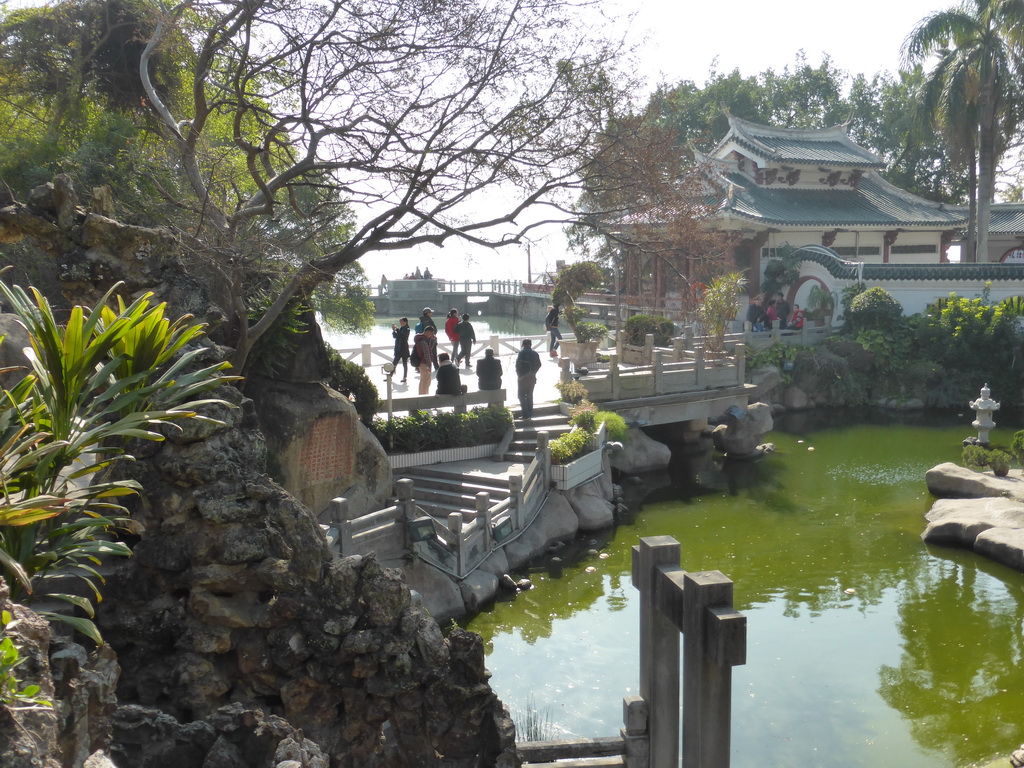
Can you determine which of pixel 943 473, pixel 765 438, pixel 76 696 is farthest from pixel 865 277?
pixel 76 696

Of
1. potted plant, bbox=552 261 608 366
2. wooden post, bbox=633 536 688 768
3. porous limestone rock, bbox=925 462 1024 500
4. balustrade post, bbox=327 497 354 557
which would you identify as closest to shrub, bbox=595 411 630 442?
potted plant, bbox=552 261 608 366

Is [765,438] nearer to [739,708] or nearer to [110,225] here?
[739,708]

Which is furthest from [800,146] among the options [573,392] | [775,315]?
[573,392]

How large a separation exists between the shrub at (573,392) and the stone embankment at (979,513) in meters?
6.22

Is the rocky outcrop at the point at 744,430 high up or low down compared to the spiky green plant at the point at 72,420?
down

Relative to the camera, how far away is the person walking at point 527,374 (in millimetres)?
15547

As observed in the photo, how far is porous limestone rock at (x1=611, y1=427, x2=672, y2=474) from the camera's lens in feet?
59.2

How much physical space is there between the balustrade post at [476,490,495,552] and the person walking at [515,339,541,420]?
3.94 meters

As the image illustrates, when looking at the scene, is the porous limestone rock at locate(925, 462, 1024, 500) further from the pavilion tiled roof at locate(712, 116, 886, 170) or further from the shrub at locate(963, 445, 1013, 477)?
the pavilion tiled roof at locate(712, 116, 886, 170)

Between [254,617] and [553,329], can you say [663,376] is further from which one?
[254,617]

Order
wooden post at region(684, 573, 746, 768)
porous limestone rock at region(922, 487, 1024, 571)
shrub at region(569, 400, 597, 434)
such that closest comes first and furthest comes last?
wooden post at region(684, 573, 746, 768)
porous limestone rock at region(922, 487, 1024, 571)
shrub at region(569, 400, 597, 434)

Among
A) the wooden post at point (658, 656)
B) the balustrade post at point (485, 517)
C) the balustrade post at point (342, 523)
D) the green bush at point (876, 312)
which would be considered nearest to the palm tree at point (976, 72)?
the green bush at point (876, 312)

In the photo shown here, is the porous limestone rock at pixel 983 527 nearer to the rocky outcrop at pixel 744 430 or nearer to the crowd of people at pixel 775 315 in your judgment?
the rocky outcrop at pixel 744 430

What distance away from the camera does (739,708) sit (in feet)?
31.0
